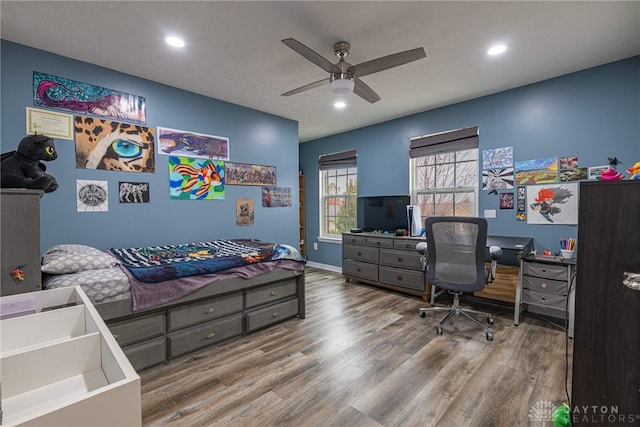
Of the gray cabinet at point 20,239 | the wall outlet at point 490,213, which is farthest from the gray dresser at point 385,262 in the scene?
the gray cabinet at point 20,239

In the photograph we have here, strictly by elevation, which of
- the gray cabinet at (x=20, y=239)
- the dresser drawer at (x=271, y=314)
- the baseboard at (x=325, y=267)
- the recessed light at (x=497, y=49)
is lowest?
the baseboard at (x=325, y=267)

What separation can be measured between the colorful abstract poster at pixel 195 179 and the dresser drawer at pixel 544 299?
369cm

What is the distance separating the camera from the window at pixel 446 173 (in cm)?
382

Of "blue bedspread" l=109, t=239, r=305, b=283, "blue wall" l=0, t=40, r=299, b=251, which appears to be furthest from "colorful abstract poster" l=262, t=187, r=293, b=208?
"blue bedspread" l=109, t=239, r=305, b=283

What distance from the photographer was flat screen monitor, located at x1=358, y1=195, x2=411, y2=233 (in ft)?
13.9

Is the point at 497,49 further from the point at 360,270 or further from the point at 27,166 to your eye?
the point at 27,166

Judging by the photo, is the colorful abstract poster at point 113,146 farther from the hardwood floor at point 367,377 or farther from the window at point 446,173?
the window at point 446,173

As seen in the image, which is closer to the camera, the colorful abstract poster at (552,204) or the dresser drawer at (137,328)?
the dresser drawer at (137,328)

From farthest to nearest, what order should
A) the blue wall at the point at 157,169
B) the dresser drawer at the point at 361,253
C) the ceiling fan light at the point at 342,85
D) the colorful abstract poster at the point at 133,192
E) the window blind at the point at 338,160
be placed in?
the window blind at the point at 338,160, the dresser drawer at the point at 361,253, the colorful abstract poster at the point at 133,192, the blue wall at the point at 157,169, the ceiling fan light at the point at 342,85

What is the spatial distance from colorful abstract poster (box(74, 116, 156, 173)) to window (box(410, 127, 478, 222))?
11.7ft

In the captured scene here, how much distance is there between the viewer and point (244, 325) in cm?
264

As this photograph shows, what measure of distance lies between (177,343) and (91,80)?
2.64 meters

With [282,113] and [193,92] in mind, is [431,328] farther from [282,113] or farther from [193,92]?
[193,92]

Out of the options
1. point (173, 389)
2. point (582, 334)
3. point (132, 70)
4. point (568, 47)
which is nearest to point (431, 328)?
point (582, 334)
